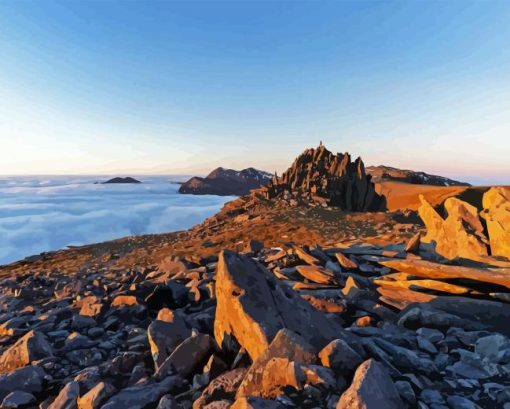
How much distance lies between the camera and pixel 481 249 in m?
6.91

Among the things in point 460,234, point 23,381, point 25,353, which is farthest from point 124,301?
point 460,234

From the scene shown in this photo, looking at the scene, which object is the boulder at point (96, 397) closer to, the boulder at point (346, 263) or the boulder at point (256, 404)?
the boulder at point (256, 404)

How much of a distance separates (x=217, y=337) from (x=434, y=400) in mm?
2403

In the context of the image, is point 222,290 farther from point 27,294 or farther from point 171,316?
point 27,294

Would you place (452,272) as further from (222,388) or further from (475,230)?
(222,388)

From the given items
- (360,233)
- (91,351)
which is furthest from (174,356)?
(360,233)

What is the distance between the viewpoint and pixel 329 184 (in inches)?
1024

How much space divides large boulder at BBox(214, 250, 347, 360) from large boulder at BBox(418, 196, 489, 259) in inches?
176

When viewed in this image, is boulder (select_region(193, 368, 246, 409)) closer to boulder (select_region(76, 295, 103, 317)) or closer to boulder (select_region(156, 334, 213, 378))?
boulder (select_region(156, 334, 213, 378))

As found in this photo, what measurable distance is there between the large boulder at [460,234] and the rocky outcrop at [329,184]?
15.3 meters

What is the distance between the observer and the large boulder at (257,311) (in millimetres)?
3713

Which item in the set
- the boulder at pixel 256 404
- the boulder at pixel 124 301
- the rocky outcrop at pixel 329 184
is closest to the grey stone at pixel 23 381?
the boulder at pixel 124 301

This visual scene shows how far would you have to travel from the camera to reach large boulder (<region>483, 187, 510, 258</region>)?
6586 millimetres

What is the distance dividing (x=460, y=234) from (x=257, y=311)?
5658 millimetres
